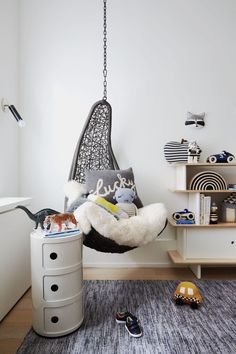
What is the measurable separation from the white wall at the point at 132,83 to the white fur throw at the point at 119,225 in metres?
0.78

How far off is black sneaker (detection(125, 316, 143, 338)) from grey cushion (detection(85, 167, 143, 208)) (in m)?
0.85

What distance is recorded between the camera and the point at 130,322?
4.45ft

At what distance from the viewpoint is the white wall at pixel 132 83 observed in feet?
7.89

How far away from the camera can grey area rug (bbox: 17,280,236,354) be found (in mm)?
1202

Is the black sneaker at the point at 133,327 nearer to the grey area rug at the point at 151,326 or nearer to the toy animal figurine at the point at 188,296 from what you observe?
the grey area rug at the point at 151,326

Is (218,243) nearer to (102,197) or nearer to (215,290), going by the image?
(215,290)

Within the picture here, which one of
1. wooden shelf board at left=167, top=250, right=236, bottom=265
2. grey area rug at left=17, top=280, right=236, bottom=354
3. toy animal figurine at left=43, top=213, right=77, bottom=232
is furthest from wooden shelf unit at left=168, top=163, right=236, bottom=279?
toy animal figurine at left=43, top=213, right=77, bottom=232

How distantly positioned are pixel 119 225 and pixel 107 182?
535 millimetres

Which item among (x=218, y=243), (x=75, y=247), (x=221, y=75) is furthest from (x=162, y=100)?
(x=75, y=247)

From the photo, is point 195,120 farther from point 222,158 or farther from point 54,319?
point 54,319

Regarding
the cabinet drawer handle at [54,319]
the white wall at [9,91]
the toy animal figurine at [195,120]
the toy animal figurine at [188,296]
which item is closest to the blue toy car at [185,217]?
the toy animal figurine at [188,296]

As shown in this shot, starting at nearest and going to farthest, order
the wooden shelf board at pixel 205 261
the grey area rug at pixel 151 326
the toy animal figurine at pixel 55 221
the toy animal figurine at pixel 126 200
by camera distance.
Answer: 1. the grey area rug at pixel 151 326
2. the toy animal figurine at pixel 55 221
3. the toy animal figurine at pixel 126 200
4. the wooden shelf board at pixel 205 261

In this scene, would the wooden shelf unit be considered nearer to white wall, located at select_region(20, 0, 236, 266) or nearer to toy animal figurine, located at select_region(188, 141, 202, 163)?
toy animal figurine, located at select_region(188, 141, 202, 163)

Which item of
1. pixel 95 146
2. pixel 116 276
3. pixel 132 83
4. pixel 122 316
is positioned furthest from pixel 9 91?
pixel 122 316
